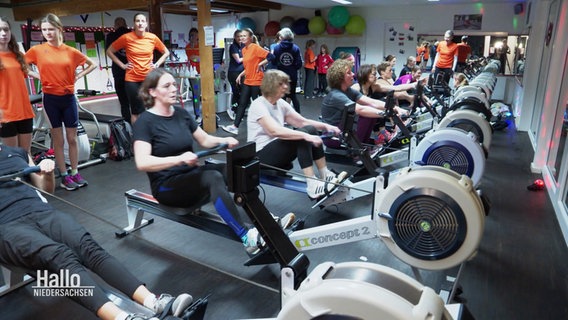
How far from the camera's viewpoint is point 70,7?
7.39 metres

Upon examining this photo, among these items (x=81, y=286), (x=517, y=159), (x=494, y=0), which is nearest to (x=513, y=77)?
(x=494, y=0)

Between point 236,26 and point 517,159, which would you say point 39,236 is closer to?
point 517,159

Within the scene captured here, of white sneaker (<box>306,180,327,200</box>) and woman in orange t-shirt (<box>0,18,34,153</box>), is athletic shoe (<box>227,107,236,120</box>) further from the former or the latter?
white sneaker (<box>306,180,327,200</box>)

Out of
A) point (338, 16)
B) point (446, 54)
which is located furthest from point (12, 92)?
point (338, 16)

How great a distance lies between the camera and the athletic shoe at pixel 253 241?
7.51 ft

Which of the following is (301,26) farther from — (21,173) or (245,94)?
(21,173)

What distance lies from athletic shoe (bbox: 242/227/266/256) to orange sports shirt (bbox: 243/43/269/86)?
4.01m

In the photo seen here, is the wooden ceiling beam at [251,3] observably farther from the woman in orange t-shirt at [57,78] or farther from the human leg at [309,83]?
the woman in orange t-shirt at [57,78]

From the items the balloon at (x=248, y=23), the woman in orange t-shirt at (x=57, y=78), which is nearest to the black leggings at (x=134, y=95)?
the woman in orange t-shirt at (x=57, y=78)

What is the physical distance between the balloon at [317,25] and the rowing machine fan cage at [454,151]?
867 cm

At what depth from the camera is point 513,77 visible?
9.48m

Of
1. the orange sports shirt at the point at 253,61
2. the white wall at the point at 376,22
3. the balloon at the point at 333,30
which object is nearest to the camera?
the orange sports shirt at the point at 253,61

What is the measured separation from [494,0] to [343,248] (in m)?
9.33

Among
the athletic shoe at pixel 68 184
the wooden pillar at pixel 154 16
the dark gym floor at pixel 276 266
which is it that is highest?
the wooden pillar at pixel 154 16
